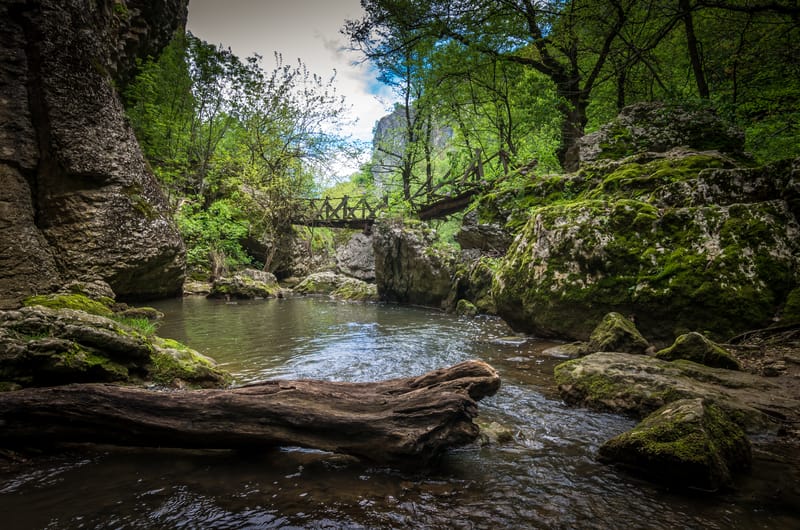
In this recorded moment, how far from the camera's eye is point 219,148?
73.2ft

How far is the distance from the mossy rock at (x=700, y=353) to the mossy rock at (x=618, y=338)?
0.47 metres

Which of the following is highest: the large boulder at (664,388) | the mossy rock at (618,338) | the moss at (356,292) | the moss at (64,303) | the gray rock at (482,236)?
the gray rock at (482,236)

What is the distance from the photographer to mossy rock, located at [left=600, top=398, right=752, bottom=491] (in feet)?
7.39

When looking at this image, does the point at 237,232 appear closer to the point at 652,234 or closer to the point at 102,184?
the point at 102,184

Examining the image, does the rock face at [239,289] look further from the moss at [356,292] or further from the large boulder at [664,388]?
the large boulder at [664,388]

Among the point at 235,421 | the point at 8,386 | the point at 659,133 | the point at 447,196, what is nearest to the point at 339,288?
the point at 447,196

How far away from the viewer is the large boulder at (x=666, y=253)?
4.98 meters

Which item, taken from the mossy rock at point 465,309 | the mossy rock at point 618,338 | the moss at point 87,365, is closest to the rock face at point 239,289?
the mossy rock at point 465,309

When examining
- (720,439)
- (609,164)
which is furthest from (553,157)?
(720,439)

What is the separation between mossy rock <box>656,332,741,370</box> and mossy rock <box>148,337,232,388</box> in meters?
5.77

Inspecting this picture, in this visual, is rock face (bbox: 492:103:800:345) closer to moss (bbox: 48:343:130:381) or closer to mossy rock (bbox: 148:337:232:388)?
mossy rock (bbox: 148:337:232:388)

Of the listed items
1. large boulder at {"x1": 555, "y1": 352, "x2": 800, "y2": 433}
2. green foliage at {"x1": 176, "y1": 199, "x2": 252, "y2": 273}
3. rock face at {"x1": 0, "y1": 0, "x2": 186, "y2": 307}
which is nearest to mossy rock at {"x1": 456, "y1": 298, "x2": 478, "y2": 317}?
large boulder at {"x1": 555, "y1": 352, "x2": 800, "y2": 433}

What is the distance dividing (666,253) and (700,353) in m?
1.97

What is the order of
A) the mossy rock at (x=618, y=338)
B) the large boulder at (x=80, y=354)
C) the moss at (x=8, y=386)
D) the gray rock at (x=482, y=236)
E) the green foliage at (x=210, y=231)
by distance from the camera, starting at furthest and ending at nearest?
1. the green foliage at (x=210, y=231)
2. the gray rock at (x=482, y=236)
3. the mossy rock at (x=618, y=338)
4. the large boulder at (x=80, y=354)
5. the moss at (x=8, y=386)
